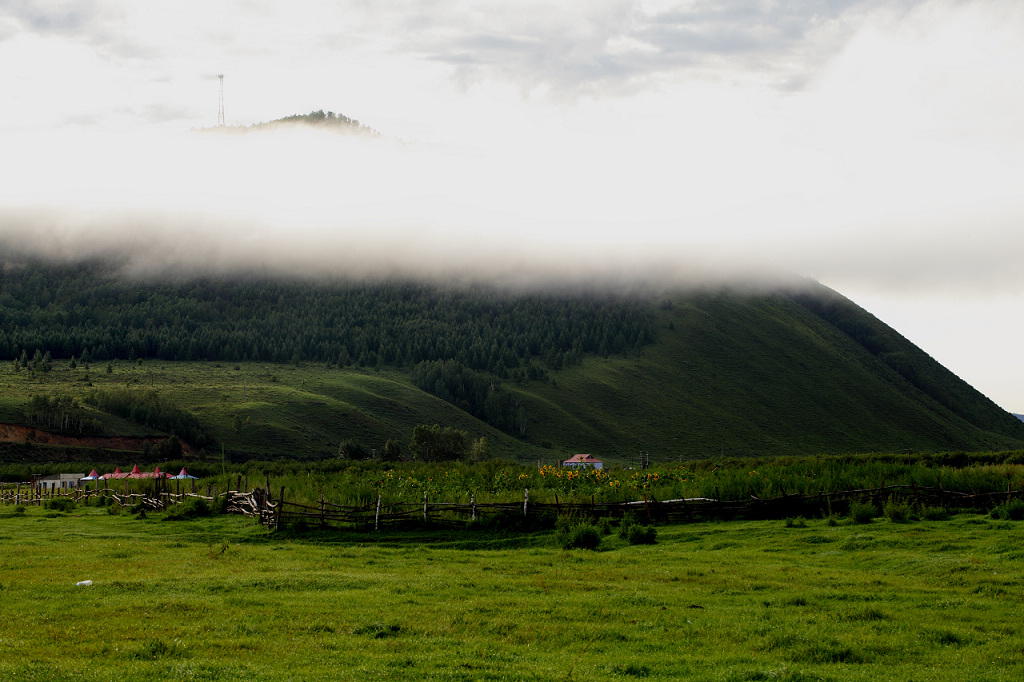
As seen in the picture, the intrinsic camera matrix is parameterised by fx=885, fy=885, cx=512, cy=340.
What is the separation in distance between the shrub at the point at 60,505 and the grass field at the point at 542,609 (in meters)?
19.7

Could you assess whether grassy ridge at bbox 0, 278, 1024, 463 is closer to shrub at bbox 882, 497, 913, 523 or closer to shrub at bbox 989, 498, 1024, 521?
shrub at bbox 882, 497, 913, 523

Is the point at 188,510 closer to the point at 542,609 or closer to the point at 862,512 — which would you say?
the point at 542,609

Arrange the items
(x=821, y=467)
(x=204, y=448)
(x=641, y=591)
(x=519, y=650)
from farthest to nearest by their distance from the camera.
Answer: (x=204, y=448), (x=821, y=467), (x=641, y=591), (x=519, y=650)

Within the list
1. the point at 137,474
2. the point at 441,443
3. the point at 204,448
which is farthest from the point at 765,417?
the point at 137,474

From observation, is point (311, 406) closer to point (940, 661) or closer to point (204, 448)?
point (204, 448)

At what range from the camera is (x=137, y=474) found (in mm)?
68688

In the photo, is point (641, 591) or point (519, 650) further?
Result: point (641, 591)

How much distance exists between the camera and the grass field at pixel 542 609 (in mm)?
12211

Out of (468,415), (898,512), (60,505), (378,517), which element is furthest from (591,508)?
(468,415)

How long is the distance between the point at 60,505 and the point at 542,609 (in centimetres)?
3682

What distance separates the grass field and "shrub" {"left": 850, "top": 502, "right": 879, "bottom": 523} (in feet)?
5.00

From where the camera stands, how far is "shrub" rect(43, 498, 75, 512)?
1703 inches

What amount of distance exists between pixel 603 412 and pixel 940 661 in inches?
6618

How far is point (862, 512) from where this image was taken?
26.8 meters
